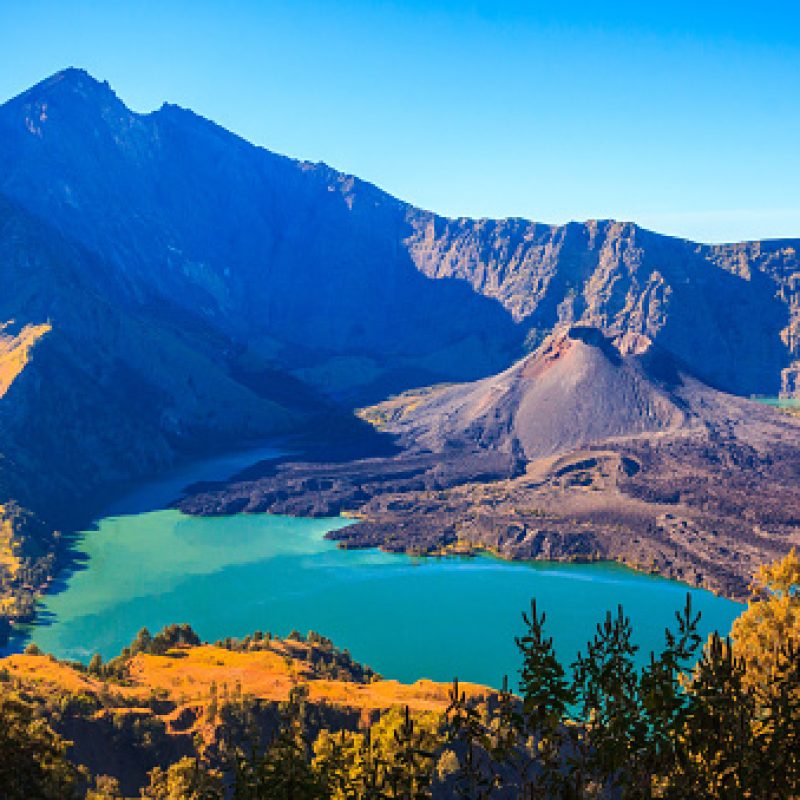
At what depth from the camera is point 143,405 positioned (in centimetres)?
17038

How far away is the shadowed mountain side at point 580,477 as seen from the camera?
103 m

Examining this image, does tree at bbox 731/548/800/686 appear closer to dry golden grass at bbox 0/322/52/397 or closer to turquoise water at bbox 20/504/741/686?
turquoise water at bbox 20/504/741/686

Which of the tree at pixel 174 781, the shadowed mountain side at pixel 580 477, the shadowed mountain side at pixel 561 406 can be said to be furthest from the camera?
the shadowed mountain side at pixel 561 406

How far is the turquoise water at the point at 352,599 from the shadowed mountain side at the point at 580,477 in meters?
6.46

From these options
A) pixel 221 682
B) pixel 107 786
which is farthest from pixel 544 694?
pixel 221 682

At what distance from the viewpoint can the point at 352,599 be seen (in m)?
87.2

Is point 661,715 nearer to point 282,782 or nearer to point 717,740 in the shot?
point 717,740

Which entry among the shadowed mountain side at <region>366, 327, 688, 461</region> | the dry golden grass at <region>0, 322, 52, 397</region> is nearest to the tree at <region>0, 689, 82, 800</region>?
the shadowed mountain side at <region>366, 327, 688, 461</region>

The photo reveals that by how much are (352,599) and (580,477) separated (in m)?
54.7

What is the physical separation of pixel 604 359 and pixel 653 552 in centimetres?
6650

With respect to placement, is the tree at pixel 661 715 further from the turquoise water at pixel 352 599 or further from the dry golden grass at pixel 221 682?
the turquoise water at pixel 352 599

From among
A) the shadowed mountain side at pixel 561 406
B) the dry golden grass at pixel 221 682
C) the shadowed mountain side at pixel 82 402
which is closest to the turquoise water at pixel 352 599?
the dry golden grass at pixel 221 682

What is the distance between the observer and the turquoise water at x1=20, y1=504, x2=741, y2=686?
7323 cm

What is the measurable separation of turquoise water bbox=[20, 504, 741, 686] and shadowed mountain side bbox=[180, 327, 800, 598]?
6.46 m
